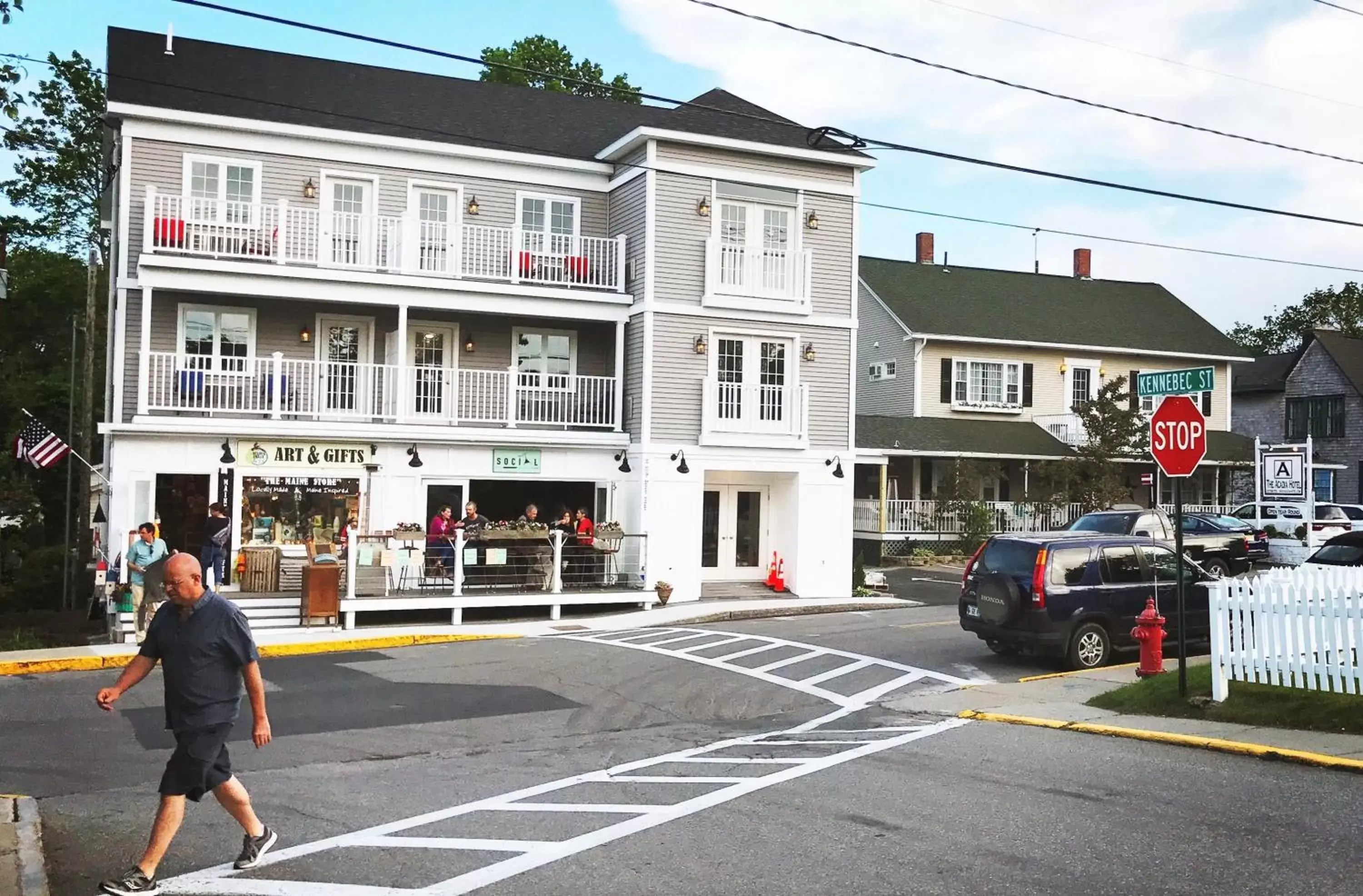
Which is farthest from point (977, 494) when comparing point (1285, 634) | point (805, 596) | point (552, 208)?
point (1285, 634)

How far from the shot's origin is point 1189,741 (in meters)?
11.1

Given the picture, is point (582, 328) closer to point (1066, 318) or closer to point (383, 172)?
point (383, 172)

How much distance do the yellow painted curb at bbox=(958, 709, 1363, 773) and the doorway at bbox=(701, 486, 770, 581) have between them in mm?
13715

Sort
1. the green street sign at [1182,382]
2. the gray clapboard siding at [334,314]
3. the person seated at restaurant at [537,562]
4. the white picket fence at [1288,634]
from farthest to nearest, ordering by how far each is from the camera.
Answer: the gray clapboard siding at [334,314], the person seated at restaurant at [537,562], the green street sign at [1182,382], the white picket fence at [1288,634]

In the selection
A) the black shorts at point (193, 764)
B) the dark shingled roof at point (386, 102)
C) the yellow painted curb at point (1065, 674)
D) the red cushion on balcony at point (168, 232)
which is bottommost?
the yellow painted curb at point (1065, 674)

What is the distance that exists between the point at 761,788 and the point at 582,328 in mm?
18876

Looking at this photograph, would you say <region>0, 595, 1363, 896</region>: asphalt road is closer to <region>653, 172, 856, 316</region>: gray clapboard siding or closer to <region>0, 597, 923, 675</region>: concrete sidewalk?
<region>0, 597, 923, 675</region>: concrete sidewalk

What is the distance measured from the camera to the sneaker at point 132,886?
670 cm

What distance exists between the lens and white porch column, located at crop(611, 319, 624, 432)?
25984mm

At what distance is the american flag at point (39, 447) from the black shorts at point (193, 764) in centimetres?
1861

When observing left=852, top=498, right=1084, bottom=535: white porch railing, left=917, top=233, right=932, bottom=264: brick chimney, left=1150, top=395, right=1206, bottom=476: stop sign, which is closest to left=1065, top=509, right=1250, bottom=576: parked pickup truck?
left=1150, top=395, right=1206, bottom=476: stop sign

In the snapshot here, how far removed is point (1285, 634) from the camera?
39.4ft

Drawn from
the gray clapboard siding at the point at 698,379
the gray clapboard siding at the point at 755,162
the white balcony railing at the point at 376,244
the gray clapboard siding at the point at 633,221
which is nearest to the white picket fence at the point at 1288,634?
the gray clapboard siding at the point at 698,379

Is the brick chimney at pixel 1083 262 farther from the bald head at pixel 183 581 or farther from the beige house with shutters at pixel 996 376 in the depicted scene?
the bald head at pixel 183 581
